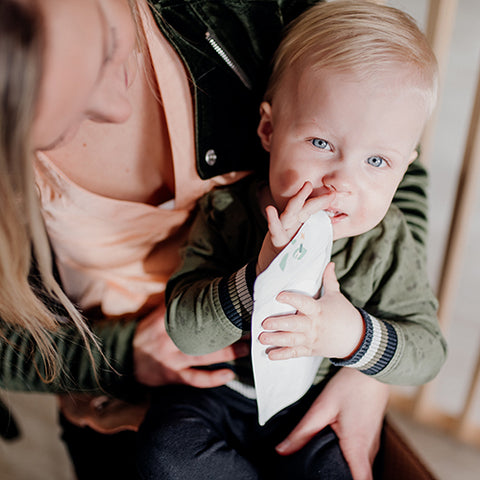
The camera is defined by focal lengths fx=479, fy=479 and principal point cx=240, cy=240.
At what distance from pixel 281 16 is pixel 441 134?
3.01 ft

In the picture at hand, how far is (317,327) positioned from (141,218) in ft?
0.97

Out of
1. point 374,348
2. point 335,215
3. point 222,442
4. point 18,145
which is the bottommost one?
point 222,442

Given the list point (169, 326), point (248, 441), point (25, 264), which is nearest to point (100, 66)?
point (25, 264)

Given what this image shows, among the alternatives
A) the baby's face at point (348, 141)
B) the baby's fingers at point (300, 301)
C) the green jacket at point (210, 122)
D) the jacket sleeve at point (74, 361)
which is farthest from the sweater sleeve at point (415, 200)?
the jacket sleeve at point (74, 361)

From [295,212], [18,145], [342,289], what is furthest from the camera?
[342,289]

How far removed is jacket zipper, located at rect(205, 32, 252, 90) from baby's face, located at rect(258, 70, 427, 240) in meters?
0.10

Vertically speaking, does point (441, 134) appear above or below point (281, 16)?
below

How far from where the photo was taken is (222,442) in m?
0.62

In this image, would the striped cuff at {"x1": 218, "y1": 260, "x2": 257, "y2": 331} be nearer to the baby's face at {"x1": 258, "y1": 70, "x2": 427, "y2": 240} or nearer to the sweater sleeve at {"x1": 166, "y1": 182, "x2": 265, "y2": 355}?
the sweater sleeve at {"x1": 166, "y1": 182, "x2": 265, "y2": 355}

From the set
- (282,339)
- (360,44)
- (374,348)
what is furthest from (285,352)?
(360,44)

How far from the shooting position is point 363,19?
565 mm

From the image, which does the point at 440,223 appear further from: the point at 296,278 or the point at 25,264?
the point at 25,264

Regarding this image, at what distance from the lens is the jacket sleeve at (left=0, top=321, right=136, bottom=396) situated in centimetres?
68

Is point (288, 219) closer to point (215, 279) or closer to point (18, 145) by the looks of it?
point (215, 279)
